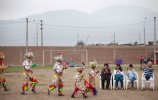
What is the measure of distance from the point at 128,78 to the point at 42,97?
4774mm

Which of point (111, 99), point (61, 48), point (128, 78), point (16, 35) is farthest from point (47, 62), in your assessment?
point (16, 35)

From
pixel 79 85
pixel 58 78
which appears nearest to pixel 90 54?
pixel 58 78

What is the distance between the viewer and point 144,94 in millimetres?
13938

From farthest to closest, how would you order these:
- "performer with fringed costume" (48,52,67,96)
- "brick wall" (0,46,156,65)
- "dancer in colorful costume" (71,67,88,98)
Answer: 1. "brick wall" (0,46,156,65)
2. "performer with fringed costume" (48,52,67,96)
3. "dancer in colorful costume" (71,67,88,98)

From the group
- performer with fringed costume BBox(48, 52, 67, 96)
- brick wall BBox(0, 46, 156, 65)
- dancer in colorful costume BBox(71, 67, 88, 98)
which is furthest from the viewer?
brick wall BBox(0, 46, 156, 65)

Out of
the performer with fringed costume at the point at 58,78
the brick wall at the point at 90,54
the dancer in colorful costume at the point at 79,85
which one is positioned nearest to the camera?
the dancer in colorful costume at the point at 79,85

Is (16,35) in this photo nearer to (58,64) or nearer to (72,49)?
(72,49)

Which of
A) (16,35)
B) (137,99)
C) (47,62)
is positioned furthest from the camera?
(16,35)

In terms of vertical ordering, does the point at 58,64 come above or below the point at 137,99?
above

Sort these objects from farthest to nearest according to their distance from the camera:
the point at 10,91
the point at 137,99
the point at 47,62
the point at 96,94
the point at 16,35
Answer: the point at 16,35 → the point at 47,62 → the point at 10,91 → the point at 96,94 → the point at 137,99

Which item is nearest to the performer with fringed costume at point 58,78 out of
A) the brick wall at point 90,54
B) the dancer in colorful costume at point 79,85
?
the dancer in colorful costume at point 79,85

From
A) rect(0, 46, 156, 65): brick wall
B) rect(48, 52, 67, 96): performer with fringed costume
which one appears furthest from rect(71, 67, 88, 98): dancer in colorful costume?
rect(0, 46, 156, 65): brick wall

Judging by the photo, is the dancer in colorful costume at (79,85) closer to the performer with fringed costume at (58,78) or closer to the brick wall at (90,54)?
the performer with fringed costume at (58,78)

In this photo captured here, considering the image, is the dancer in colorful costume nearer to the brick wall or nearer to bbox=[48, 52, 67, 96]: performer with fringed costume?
bbox=[48, 52, 67, 96]: performer with fringed costume
